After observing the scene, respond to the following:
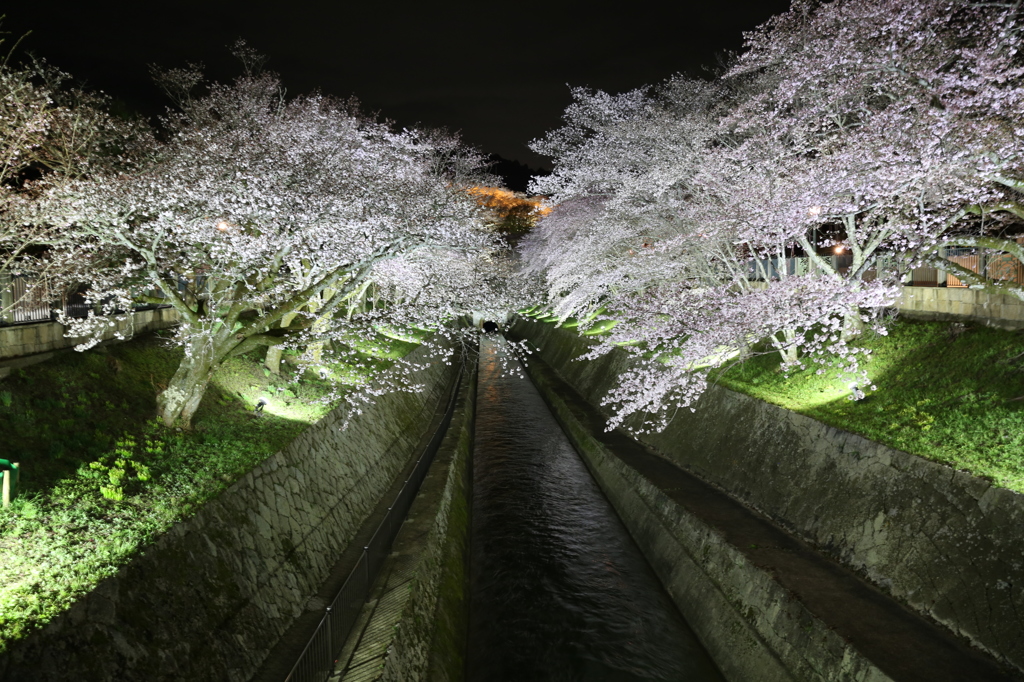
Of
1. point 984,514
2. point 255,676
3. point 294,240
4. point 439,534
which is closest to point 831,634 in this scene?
point 984,514

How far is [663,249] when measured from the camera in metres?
17.9

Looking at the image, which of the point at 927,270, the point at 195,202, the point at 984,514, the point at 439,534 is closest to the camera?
the point at 984,514

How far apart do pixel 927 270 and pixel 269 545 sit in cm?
2005

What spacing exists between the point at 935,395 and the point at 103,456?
14999mm

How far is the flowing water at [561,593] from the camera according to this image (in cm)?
912

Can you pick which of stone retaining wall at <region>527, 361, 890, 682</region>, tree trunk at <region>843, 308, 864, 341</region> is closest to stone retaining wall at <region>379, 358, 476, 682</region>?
stone retaining wall at <region>527, 361, 890, 682</region>

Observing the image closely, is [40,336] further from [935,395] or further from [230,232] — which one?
[935,395]

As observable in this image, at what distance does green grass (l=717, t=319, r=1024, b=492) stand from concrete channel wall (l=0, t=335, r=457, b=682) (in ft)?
34.2

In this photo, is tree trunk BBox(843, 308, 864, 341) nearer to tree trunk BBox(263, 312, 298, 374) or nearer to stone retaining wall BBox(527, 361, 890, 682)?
stone retaining wall BBox(527, 361, 890, 682)

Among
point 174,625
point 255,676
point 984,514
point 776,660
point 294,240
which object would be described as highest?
point 294,240

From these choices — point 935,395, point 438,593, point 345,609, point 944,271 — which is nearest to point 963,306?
point 944,271

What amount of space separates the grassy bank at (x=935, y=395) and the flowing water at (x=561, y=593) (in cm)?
517

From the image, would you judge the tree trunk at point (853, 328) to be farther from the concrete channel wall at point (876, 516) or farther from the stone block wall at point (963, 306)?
the concrete channel wall at point (876, 516)

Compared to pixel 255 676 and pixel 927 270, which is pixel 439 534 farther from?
pixel 927 270
